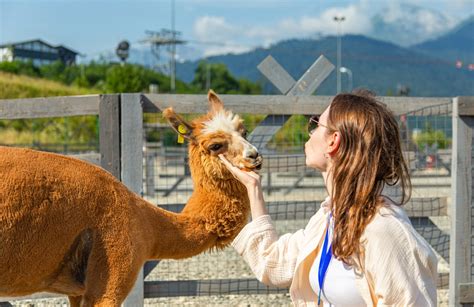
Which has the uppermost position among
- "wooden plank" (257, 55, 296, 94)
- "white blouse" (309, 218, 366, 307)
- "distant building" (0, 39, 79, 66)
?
"distant building" (0, 39, 79, 66)

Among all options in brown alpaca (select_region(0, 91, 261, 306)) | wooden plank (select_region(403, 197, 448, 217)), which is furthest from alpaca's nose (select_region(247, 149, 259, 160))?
wooden plank (select_region(403, 197, 448, 217))

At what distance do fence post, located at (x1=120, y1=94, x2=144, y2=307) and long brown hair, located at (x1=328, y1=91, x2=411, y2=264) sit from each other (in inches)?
113

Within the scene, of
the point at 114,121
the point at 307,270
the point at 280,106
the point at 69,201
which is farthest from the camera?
the point at 280,106

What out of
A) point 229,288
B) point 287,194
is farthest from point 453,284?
point 287,194

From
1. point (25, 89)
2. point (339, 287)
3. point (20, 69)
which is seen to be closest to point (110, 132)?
point (339, 287)

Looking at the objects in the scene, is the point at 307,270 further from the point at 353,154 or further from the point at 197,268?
the point at 197,268

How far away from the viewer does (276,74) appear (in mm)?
6051

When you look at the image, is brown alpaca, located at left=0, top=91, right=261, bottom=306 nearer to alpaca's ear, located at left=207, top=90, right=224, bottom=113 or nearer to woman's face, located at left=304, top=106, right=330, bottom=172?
alpaca's ear, located at left=207, top=90, right=224, bottom=113

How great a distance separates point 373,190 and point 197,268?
636cm

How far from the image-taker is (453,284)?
6.01 m

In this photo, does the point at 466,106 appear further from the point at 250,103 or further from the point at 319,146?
the point at 319,146

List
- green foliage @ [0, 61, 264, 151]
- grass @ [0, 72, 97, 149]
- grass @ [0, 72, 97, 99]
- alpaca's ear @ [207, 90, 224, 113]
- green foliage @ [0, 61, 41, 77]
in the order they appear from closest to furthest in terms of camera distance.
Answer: alpaca's ear @ [207, 90, 224, 113] < grass @ [0, 72, 97, 149] < green foliage @ [0, 61, 264, 151] < grass @ [0, 72, 97, 99] < green foliage @ [0, 61, 41, 77]

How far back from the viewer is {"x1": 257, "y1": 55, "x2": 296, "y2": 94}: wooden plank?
597cm

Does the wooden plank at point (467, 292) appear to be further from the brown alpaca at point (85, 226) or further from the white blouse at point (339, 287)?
the white blouse at point (339, 287)
